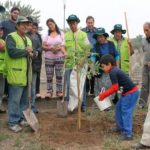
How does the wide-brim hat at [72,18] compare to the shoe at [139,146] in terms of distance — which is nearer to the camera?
the shoe at [139,146]

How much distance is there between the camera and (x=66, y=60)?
315 inches

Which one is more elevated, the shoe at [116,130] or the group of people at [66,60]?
the group of people at [66,60]

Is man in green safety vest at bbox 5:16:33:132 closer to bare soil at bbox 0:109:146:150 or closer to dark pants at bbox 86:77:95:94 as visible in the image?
bare soil at bbox 0:109:146:150

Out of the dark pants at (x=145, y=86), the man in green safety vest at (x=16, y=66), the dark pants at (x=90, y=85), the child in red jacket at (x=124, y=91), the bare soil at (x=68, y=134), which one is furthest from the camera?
the dark pants at (x=90, y=85)

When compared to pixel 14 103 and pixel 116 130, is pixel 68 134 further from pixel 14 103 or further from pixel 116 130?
pixel 14 103

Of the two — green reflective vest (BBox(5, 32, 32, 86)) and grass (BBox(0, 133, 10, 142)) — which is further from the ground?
green reflective vest (BBox(5, 32, 32, 86))

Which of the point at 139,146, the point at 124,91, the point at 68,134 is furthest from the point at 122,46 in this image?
the point at 139,146

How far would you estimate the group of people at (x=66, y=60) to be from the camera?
710cm

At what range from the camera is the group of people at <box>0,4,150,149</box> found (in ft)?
23.3

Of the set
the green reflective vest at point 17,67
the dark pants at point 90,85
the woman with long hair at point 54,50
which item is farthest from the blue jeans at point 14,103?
the dark pants at point 90,85

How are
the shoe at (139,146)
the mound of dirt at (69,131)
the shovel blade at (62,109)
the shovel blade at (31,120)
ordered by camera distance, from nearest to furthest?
the shoe at (139,146), the mound of dirt at (69,131), the shovel blade at (31,120), the shovel blade at (62,109)

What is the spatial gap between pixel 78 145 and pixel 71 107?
7.39 ft

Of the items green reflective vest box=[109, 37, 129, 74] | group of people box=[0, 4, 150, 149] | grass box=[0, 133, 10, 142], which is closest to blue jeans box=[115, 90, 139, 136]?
group of people box=[0, 4, 150, 149]

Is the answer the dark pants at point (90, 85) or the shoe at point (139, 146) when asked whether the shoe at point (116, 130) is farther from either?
the dark pants at point (90, 85)
